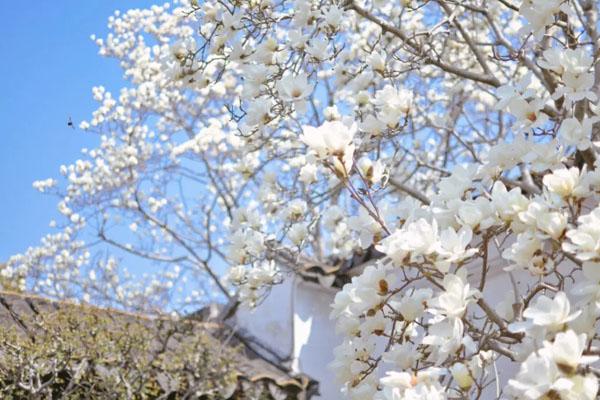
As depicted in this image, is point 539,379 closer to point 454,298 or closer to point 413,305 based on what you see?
point 454,298

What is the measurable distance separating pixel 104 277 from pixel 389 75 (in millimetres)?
6796

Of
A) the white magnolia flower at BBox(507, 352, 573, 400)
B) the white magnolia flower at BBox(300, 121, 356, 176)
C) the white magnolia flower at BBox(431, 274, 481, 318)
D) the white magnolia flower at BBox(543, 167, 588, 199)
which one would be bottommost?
the white magnolia flower at BBox(507, 352, 573, 400)

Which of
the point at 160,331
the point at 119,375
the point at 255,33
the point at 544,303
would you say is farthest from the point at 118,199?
the point at 544,303

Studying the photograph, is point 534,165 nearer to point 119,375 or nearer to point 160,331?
point 119,375

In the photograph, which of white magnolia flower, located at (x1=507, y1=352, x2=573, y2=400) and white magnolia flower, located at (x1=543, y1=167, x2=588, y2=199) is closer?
white magnolia flower, located at (x1=507, y1=352, x2=573, y2=400)

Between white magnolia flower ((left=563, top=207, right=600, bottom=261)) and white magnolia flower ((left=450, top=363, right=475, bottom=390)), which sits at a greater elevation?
white magnolia flower ((left=563, top=207, right=600, bottom=261))

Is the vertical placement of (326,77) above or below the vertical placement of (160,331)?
above

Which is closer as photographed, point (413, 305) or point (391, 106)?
point (413, 305)

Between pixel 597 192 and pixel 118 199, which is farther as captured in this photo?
pixel 118 199

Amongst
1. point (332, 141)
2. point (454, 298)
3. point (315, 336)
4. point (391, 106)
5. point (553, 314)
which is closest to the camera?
point (553, 314)

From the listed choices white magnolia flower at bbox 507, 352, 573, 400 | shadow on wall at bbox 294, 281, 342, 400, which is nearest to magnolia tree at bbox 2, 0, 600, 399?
white magnolia flower at bbox 507, 352, 573, 400

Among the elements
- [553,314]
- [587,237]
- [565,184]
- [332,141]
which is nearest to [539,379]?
[553,314]

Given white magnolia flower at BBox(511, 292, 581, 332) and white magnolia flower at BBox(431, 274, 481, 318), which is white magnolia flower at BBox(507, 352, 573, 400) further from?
white magnolia flower at BBox(431, 274, 481, 318)

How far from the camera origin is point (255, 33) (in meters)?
3.07
